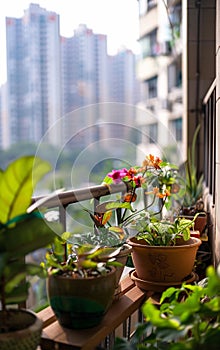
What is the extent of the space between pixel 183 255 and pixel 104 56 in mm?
5824

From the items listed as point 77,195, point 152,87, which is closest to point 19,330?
point 77,195

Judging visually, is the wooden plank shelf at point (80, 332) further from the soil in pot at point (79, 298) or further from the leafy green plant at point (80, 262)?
the leafy green plant at point (80, 262)

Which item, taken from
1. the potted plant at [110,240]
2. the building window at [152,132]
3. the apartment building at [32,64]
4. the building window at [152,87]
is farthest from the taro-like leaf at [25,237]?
the building window at [152,87]

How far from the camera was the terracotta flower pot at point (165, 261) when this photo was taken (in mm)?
1840

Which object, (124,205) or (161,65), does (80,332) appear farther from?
(161,65)

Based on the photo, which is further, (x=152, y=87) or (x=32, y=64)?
(x=152, y=87)

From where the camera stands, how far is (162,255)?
1841 millimetres

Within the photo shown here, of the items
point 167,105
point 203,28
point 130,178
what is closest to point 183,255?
point 130,178

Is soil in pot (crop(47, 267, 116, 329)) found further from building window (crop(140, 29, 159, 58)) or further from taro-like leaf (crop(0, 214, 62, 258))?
building window (crop(140, 29, 159, 58))

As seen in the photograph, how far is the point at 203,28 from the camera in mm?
4297

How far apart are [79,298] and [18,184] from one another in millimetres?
381

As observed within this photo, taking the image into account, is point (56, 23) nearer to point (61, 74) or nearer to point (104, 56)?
point (61, 74)

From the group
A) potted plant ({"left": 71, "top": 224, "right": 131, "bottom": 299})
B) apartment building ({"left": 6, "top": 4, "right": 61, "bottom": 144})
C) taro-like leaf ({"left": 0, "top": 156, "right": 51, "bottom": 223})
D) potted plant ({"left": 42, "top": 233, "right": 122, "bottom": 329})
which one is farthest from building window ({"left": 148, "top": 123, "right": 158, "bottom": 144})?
apartment building ({"left": 6, "top": 4, "right": 61, "bottom": 144})

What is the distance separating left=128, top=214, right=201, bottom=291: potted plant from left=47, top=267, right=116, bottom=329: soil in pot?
513 millimetres
